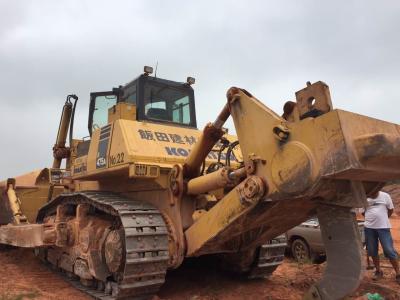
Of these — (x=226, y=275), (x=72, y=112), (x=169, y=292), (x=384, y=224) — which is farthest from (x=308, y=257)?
(x=72, y=112)

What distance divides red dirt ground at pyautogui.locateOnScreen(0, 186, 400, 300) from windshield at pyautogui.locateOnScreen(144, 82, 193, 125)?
2441 millimetres

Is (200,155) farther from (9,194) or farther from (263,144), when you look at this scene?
(9,194)

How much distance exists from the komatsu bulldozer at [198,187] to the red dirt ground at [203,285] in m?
0.26

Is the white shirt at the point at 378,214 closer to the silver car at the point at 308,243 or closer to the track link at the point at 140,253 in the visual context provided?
the silver car at the point at 308,243

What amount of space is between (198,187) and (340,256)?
1893mm

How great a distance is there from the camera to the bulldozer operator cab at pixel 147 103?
6864 mm

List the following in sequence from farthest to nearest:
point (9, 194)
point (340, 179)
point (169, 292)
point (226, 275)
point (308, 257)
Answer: point (308, 257), point (9, 194), point (226, 275), point (169, 292), point (340, 179)

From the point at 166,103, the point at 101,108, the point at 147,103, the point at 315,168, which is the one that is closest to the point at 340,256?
the point at 315,168

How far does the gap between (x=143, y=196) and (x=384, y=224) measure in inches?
163

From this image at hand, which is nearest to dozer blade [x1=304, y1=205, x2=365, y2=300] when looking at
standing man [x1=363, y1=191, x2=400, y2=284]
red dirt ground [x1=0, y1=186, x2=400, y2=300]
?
red dirt ground [x1=0, y1=186, x2=400, y2=300]

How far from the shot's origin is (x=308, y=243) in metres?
9.99

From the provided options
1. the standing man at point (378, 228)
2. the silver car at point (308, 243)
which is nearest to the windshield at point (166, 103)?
the standing man at point (378, 228)

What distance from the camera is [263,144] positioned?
450 centimetres

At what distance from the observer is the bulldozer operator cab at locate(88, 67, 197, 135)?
6864mm
